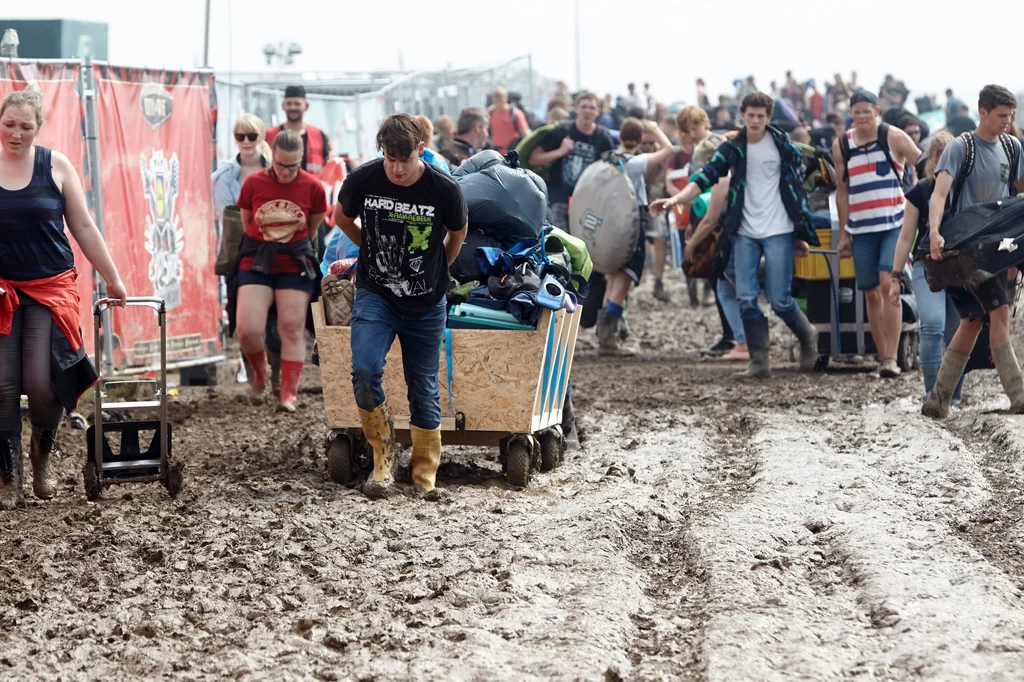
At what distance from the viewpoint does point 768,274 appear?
39.0 feet

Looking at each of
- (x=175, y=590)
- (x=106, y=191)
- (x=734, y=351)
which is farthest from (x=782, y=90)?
(x=175, y=590)

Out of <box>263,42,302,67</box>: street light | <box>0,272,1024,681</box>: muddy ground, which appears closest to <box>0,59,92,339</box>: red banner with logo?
<box>0,272,1024,681</box>: muddy ground

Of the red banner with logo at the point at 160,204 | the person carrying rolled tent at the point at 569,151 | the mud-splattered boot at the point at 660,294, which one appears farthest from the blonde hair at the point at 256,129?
the mud-splattered boot at the point at 660,294

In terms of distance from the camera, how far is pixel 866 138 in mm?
11445

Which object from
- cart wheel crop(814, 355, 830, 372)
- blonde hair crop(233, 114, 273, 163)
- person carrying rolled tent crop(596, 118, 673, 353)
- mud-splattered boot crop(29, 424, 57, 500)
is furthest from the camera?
person carrying rolled tent crop(596, 118, 673, 353)

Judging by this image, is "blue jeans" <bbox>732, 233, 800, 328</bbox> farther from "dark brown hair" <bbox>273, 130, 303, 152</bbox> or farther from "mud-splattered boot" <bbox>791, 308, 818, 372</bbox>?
"dark brown hair" <bbox>273, 130, 303, 152</bbox>

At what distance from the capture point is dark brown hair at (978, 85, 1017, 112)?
916 centimetres

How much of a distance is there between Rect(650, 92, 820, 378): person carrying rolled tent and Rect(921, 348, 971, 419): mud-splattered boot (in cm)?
238

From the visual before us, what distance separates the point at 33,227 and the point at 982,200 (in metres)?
5.76

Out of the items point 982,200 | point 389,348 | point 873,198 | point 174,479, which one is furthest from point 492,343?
point 873,198

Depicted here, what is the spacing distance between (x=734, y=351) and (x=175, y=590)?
8.76 metres

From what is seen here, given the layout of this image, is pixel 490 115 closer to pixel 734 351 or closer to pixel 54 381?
pixel 734 351

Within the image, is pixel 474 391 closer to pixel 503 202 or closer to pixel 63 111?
pixel 503 202

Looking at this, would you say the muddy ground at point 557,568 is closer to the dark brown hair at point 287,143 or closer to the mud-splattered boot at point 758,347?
the dark brown hair at point 287,143
